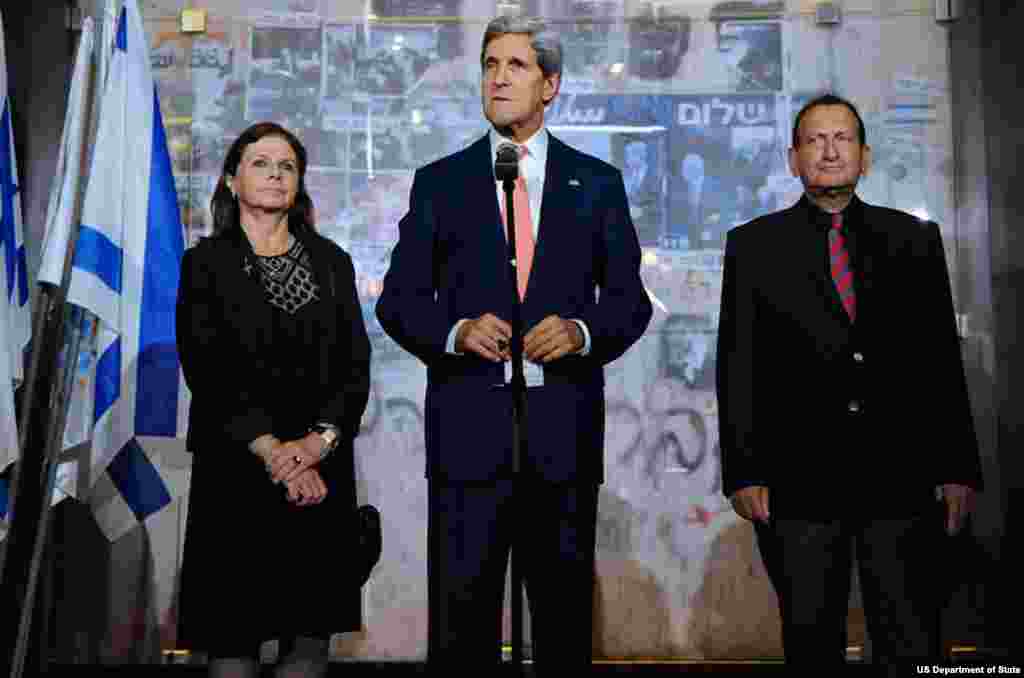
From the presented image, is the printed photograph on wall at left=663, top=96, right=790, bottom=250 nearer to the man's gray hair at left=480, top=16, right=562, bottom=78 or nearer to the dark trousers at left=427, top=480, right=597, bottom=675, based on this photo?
the man's gray hair at left=480, top=16, right=562, bottom=78

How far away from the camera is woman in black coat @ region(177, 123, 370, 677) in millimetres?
2627

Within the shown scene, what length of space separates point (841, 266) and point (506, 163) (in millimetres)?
1093

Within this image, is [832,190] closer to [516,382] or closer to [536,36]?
[536,36]

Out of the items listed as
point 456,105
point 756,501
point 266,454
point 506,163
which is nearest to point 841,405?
point 756,501

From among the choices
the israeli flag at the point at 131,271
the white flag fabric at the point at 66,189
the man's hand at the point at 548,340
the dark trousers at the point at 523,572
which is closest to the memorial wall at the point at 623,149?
the israeli flag at the point at 131,271

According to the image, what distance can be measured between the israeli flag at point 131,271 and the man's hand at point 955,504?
2.24m

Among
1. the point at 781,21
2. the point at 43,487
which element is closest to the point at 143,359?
the point at 43,487

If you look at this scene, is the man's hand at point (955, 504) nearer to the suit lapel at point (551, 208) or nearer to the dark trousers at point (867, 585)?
the dark trousers at point (867, 585)

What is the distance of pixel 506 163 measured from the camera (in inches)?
80.4

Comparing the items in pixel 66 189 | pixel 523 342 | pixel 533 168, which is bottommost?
pixel 523 342

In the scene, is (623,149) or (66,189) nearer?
(66,189)

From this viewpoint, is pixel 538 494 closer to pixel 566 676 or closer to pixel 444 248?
pixel 566 676

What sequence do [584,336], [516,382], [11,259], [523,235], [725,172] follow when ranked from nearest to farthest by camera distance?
[516,382], [584,336], [523,235], [11,259], [725,172]

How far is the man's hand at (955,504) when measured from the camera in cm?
262
